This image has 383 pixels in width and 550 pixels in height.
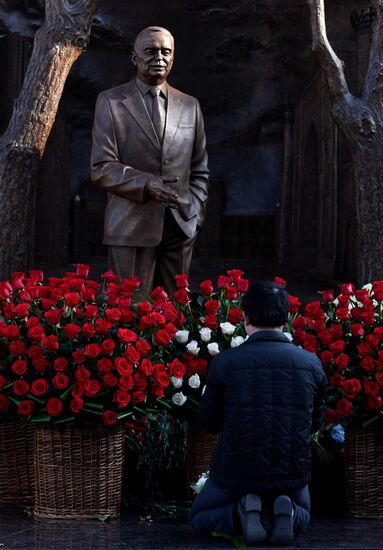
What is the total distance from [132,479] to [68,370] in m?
0.89

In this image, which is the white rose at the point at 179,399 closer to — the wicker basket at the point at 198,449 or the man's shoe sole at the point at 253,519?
the wicker basket at the point at 198,449

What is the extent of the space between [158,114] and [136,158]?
0.30 meters

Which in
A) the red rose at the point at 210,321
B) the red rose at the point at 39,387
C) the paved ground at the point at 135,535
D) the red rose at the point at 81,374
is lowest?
the paved ground at the point at 135,535

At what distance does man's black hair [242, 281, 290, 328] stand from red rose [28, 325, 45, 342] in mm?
1035

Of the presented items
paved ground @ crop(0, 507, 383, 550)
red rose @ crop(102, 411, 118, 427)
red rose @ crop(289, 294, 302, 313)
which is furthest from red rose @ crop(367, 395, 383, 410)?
red rose @ crop(102, 411, 118, 427)

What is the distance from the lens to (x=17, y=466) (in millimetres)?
4109

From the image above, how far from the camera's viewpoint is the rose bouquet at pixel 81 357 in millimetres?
3711

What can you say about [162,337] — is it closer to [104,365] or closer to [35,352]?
[104,365]

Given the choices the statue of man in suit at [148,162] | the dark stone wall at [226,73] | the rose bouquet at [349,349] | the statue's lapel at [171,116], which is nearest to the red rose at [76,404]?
the rose bouquet at [349,349]

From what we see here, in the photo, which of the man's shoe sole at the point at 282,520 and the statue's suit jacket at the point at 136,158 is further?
the statue's suit jacket at the point at 136,158

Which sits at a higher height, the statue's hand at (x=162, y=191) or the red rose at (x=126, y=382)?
the statue's hand at (x=162, y=191)

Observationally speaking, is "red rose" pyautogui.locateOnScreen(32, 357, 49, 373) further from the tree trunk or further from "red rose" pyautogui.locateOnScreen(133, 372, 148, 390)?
the tree trunk

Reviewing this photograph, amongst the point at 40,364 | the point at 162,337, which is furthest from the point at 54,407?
the point at 162,337

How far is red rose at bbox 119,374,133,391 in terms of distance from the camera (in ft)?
12.1
